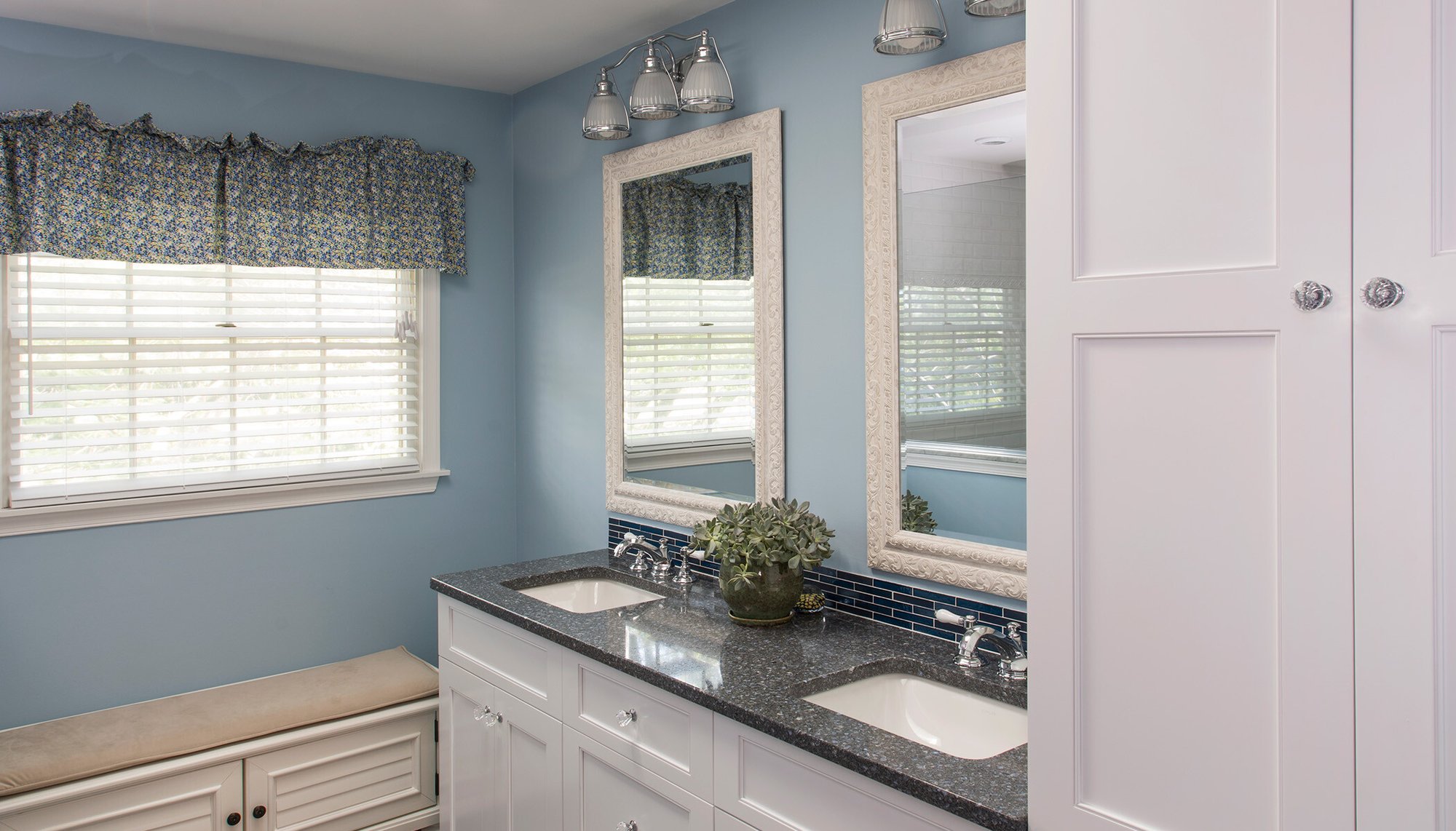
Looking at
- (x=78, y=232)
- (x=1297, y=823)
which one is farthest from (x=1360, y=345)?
(x=78, y=232)

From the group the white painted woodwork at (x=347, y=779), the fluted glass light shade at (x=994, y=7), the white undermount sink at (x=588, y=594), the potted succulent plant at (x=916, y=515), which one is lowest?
the white painted woodwork at (x=347, y=779)

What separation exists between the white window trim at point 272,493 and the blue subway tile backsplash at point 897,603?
66.2 inches

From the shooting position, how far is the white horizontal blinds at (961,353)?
1.89 meters

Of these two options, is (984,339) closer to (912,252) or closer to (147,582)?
(912,252)

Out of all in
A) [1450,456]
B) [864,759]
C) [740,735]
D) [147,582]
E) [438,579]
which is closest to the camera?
[1450,456]

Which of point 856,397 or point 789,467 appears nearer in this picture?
point 856,397

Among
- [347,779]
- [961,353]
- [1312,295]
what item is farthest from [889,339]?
[347,779]

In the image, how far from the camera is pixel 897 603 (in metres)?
2.17

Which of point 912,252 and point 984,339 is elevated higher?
point 912,252

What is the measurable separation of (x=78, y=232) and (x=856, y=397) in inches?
89.1

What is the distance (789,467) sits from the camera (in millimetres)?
2467

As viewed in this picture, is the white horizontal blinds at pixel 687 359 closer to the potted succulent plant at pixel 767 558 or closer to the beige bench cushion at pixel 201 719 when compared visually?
the potted succulent plant at pixel 767 558

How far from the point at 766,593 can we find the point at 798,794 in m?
0.60

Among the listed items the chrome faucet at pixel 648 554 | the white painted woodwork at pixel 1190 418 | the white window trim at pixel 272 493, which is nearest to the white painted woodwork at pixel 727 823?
the white painted woodwork at pixel 1190 418
